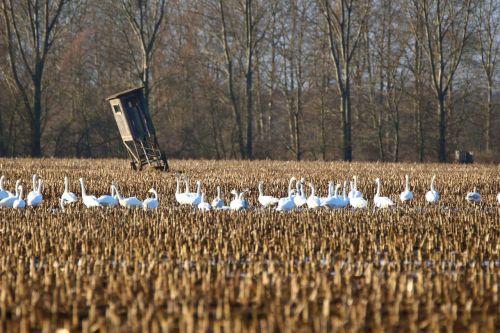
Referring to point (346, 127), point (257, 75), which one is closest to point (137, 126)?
point (346, 127)

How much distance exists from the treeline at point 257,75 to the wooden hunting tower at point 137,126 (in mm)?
15884

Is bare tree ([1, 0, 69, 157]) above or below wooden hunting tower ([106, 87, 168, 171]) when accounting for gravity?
above

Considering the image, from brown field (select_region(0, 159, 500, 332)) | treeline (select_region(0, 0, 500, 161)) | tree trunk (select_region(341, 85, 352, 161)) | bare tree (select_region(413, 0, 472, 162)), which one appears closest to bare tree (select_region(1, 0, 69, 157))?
treeline (select_region(0, 0, 500, 161))

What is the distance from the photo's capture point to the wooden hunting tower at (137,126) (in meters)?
24.5

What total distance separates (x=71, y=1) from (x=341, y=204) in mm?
30083

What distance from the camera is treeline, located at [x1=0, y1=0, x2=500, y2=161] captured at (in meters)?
42.2

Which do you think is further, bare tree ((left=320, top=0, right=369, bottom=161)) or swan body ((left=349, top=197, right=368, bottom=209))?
bare tree ((left=320, top=0, right=369, bottom=161))

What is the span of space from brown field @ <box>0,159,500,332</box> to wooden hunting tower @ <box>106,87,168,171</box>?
10555 millimetres

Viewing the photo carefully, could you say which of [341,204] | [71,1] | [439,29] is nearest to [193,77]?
[71,1]

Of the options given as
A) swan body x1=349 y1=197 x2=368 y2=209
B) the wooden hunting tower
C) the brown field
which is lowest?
the brown field

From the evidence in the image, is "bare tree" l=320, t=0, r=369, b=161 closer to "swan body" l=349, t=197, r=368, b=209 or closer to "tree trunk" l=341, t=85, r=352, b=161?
"tree trunk" l=341, t=85, r=352, b=161

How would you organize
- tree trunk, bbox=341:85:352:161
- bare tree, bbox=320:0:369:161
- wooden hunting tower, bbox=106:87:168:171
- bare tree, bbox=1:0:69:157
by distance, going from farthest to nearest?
bare tree, bbox=320:0:369:161 → tree trunk, bbox=341:85:352:161 → bare tree, bbox=1:0:69:157 → wooden hunting tower, bbox=106:87:168:171

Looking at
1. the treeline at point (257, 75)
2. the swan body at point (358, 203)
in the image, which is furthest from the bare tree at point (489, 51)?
the swan body at point (358, 203)

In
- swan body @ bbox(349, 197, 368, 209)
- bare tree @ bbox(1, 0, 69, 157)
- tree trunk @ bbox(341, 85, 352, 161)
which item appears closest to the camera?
swan body @ bbox(349, 197, 368, 209)
